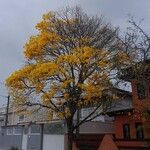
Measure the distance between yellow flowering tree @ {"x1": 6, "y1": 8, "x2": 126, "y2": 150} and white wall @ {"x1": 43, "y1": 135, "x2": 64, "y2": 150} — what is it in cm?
406

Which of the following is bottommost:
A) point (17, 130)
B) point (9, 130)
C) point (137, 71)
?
point (17, 130)

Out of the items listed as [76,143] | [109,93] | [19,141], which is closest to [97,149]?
[76,143]

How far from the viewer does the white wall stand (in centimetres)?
3426

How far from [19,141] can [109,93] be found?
1909cm

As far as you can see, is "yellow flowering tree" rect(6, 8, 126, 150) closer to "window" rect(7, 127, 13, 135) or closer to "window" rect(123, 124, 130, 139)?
"window" rect(123, 124, 130, 139)

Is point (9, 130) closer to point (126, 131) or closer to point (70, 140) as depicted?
point (70, 140)

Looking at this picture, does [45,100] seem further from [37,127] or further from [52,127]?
[37,127]

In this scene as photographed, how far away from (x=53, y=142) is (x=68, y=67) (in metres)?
9.79

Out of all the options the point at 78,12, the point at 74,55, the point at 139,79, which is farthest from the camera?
the point at 78,12

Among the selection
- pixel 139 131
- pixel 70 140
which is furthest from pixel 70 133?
pixel 139 131

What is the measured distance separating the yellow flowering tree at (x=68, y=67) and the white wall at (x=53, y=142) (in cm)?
406

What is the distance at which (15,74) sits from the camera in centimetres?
2955

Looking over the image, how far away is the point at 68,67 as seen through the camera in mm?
29516

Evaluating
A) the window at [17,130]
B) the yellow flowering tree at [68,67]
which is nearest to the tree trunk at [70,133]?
the yellow flowering tree at [68,67]
